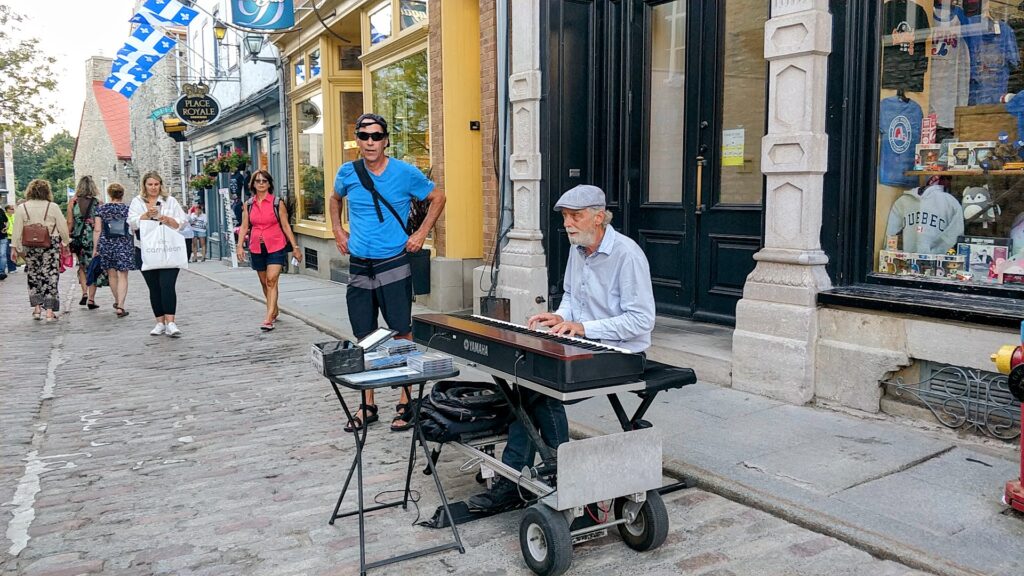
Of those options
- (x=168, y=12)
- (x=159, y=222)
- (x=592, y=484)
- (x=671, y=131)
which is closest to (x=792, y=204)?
(x=671, y=131)

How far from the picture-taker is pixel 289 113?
1764 cm

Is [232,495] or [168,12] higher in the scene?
[168,12]

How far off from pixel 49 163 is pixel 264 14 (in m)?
73.2

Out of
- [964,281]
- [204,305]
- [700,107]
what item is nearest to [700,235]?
[700,107]

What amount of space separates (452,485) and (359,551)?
3.12ft

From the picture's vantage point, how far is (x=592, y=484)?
3303 mm

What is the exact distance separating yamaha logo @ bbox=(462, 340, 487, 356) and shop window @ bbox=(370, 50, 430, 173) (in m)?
7.48

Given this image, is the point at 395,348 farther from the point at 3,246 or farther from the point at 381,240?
the point at 3,246

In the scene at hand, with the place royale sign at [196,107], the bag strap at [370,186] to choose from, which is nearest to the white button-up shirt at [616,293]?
the bag strap at [370,186]

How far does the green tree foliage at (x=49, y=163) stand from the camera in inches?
3007

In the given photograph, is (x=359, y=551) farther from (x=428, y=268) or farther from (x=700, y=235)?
(x=428, y=268)

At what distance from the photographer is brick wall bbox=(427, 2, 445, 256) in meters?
10.1

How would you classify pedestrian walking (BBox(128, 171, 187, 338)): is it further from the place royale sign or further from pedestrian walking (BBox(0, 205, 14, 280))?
pedestrian walking (BBox(0, 205, 14, 280))

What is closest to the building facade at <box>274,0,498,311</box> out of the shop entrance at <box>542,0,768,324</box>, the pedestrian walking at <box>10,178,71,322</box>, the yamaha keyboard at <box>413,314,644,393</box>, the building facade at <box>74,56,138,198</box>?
the shop entrance at <box>542,0,768,324</box>
